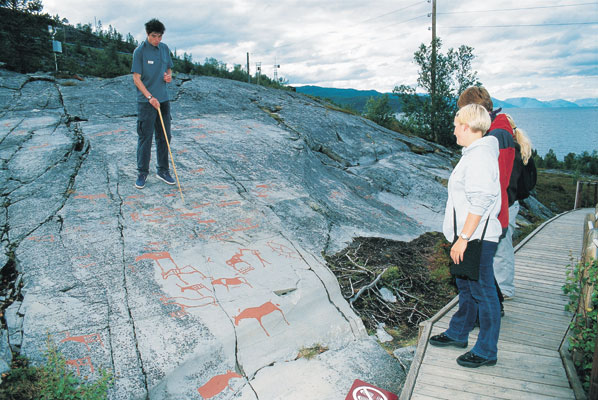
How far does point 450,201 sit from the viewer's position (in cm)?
284

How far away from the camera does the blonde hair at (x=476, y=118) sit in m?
2.77

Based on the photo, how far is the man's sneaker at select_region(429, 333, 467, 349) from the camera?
326 centimetres

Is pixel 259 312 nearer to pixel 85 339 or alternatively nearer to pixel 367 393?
pixel 367 393

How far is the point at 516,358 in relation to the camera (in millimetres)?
3150

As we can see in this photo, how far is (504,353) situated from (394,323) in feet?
4.93

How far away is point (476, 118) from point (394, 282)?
3.10 m

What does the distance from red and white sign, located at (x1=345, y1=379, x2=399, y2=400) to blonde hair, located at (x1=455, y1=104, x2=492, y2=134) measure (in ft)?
7.30

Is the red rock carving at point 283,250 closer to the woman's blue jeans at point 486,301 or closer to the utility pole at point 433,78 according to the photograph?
the woman's blue jeans at point 486,301

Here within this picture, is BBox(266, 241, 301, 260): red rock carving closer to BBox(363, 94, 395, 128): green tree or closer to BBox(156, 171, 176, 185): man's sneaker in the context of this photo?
BBox(156, 171, 176, 185): man's sneaker

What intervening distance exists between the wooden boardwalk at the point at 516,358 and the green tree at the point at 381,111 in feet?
43.1

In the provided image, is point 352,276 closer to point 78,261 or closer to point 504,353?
point 504,353

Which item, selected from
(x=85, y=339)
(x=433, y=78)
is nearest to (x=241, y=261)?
(x=85, y=339)

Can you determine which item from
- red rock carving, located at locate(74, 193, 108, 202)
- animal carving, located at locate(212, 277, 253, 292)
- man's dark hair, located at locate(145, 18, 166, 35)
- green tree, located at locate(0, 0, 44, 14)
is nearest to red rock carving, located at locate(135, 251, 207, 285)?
animal carving, located at locate(212, 277, 253, 292)

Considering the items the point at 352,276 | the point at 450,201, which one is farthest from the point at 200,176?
the point at 450,201
